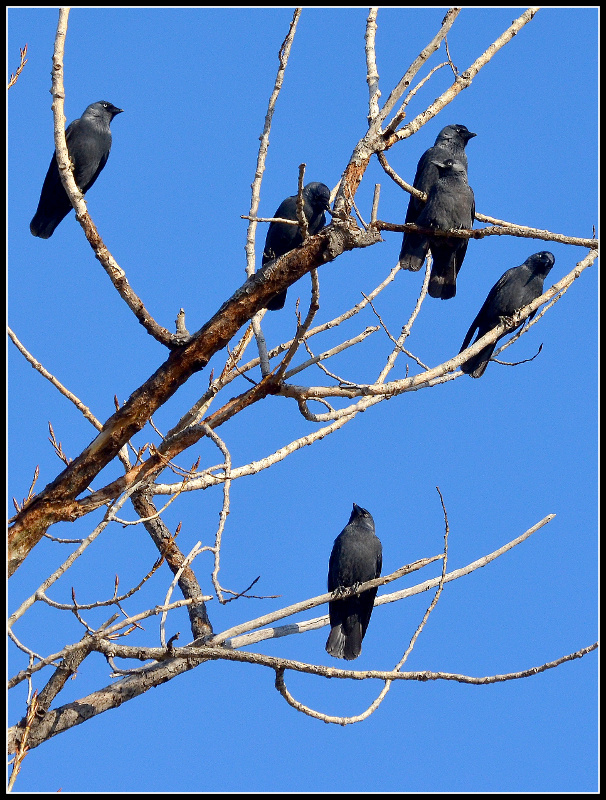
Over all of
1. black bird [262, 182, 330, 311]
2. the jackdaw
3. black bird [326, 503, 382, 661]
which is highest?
black bird [262, 182, 330, 311]

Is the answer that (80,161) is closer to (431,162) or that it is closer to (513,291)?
(431,162)

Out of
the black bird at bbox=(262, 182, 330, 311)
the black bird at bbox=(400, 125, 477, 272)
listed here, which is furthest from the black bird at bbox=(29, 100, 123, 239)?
the black bird at bbox=(400, 125, 477, 272)

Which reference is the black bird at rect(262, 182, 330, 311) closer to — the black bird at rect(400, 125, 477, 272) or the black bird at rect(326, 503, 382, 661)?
the black bird at rect(400, 125, 477, 272)

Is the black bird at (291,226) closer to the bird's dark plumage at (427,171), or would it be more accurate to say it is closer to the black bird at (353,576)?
the bird's dark plumage at (427,171)

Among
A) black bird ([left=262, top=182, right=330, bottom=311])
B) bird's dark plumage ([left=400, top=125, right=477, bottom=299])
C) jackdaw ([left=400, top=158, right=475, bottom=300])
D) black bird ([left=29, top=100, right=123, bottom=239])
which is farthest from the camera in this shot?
black bird ([left=262, top=182, right=330, bottom=311])

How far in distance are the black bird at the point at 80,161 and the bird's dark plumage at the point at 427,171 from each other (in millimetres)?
2667

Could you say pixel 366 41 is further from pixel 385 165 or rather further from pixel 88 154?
pixel 88 154

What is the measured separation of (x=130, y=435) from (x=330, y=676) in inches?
55.4

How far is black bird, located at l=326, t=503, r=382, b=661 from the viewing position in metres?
6.36

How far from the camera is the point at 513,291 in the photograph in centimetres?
679

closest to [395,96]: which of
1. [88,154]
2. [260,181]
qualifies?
[260,181]

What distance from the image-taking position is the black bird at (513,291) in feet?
22.2

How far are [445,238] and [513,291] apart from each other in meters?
1.05

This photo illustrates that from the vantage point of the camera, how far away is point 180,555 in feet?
18.2
